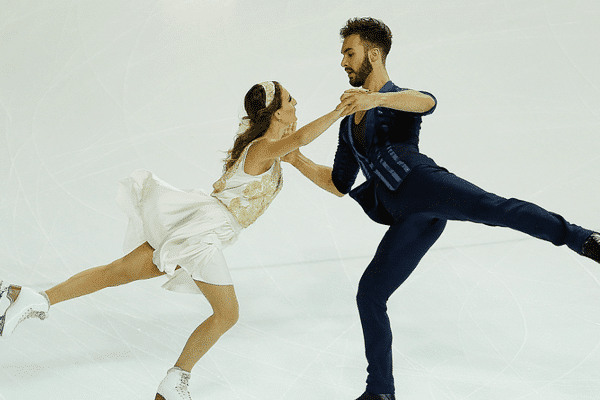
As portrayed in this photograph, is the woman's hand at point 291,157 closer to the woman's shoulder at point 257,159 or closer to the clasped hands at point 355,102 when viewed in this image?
the woman's shoulder at point 257,159

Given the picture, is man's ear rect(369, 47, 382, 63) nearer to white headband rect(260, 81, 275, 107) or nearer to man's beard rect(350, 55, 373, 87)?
man's beard rect(350, 55, 373, 87)

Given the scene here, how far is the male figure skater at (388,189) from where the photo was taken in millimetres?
3008

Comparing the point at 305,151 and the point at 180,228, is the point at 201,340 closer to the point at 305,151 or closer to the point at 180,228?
the point at 180,228

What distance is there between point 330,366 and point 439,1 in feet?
16.6

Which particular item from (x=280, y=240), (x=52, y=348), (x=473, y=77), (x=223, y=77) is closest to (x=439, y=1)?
(x=473, y=77)

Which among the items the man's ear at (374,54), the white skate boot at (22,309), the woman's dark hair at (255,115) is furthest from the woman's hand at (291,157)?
the white skate boot at (22,309)

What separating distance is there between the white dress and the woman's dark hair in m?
0.12

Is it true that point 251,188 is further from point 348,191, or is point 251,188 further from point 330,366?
point 330,366

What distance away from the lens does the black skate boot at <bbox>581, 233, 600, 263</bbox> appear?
8.48ft

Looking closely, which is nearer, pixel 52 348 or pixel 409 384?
pixel 409 384

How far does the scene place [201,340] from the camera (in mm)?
3244

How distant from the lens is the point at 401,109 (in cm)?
316

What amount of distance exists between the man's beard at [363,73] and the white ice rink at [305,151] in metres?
1.83

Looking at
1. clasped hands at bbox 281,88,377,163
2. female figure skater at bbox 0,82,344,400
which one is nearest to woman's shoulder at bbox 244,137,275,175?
female figure skater at bbox 0,82,344,400
